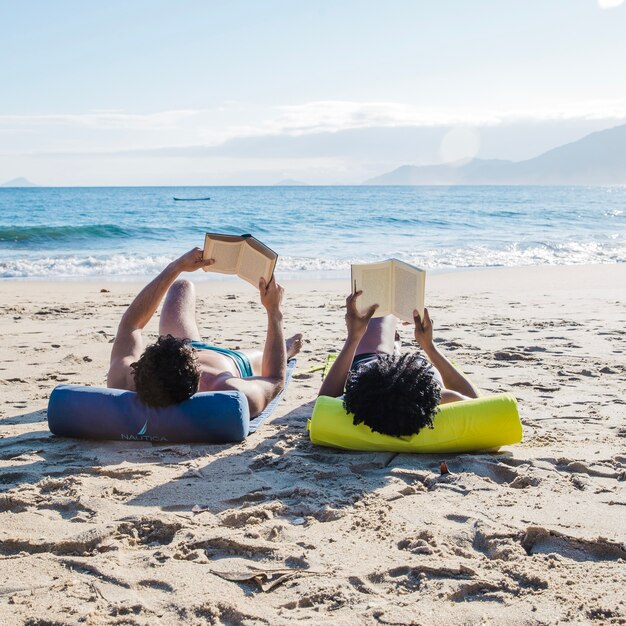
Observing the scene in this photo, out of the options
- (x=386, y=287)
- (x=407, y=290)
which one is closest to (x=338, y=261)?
(x=386, y=287)

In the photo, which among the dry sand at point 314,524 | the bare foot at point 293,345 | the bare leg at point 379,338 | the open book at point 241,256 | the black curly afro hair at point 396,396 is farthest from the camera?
the bare foot at point 293,345

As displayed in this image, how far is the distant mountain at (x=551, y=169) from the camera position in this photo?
6841 inches

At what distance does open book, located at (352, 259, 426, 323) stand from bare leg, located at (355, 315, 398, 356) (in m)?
0.42

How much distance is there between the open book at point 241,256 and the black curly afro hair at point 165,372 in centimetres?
78

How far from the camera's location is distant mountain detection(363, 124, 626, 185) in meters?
174

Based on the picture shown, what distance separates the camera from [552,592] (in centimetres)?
267

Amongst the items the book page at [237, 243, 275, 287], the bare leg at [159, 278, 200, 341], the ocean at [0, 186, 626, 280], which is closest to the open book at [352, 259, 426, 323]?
the book page at [237, 243, 275, 287]

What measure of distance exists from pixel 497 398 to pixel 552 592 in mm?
1722

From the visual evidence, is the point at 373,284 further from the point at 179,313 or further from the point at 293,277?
the point at 293,277

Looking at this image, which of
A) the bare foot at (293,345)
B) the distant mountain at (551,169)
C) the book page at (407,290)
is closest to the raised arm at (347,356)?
the book page at (407,290)

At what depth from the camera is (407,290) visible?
469 cm

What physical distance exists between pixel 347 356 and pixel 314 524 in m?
1.57

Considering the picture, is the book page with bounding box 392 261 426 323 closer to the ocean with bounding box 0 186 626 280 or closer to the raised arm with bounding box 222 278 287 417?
the raised arm with bounding box 222 278 287 417

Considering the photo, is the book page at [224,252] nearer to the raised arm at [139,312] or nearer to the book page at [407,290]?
the raised arm at [139,312]
